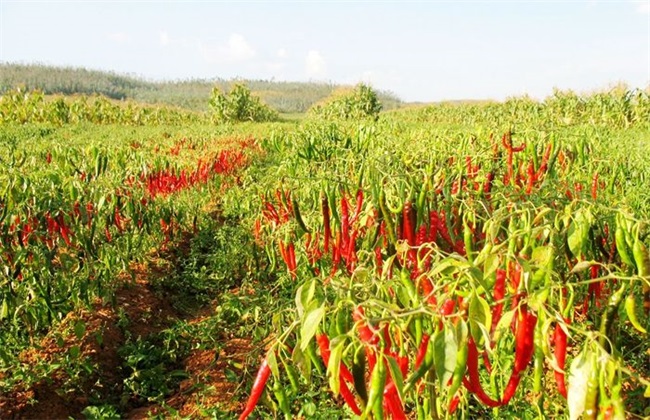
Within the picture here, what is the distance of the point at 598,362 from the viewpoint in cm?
86

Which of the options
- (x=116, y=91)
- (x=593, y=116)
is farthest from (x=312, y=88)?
(x=593, y=116)

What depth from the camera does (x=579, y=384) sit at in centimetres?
88

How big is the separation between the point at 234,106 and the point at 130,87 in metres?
66.6

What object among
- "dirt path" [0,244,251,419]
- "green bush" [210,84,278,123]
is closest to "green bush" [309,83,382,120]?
"green bush" [210,84,278,123]

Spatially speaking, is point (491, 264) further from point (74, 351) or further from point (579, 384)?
point (74, 351)

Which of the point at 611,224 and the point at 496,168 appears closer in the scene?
the point at 611,224

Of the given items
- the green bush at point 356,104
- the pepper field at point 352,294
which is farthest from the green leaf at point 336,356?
the green bush at point 356,104

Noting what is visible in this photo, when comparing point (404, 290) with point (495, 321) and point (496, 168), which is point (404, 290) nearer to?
point (495, 321)

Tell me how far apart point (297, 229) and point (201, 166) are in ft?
13.8

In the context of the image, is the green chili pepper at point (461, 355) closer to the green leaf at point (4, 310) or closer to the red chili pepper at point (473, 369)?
the red chili pepper at point (473, 369)

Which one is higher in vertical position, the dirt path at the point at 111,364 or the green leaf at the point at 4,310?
the green leaf at the point at 4,310

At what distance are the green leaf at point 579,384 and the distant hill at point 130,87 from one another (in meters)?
60.5

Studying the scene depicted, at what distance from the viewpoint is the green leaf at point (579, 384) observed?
88 cm

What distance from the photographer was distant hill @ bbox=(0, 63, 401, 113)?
67.8 metres
